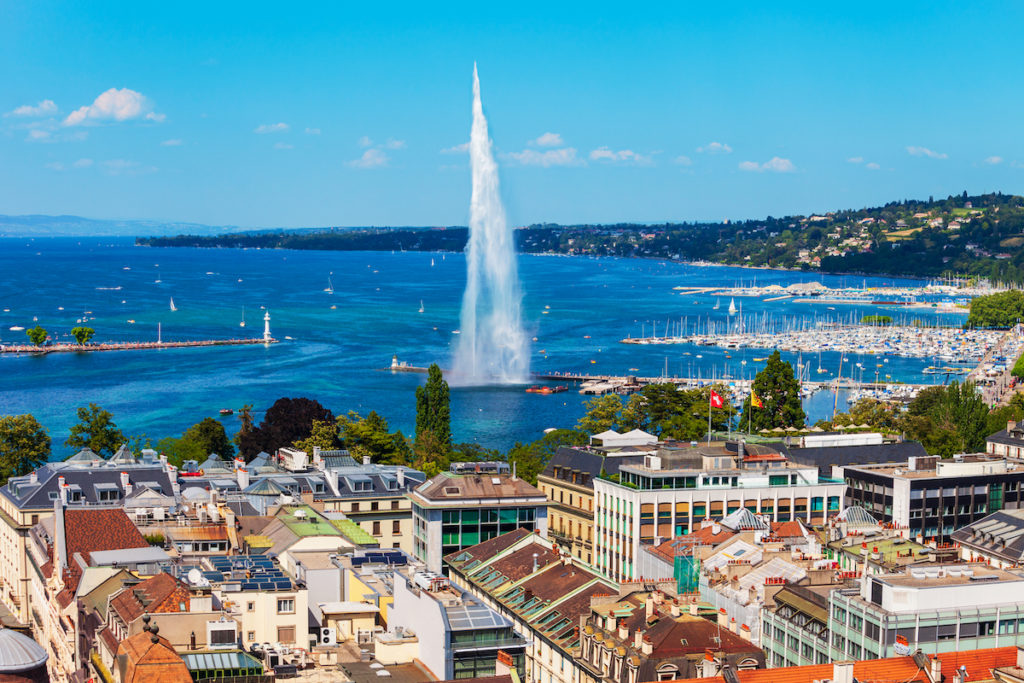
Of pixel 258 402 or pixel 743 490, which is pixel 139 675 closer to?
pixel 743 490

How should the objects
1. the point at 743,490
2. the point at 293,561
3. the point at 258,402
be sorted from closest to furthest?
the point at 293,561
the point at 743,490
the point at 258,402

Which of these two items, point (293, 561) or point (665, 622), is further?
point (293, 561)

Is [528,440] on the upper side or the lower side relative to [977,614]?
lower

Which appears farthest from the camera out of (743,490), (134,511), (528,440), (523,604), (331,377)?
(331,377)

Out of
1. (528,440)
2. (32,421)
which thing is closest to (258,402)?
(528,440)

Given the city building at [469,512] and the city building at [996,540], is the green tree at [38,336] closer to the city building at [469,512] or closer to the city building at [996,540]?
the city building at [469,512]

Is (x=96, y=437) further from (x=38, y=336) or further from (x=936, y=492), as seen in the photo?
(x=38, y=336)
